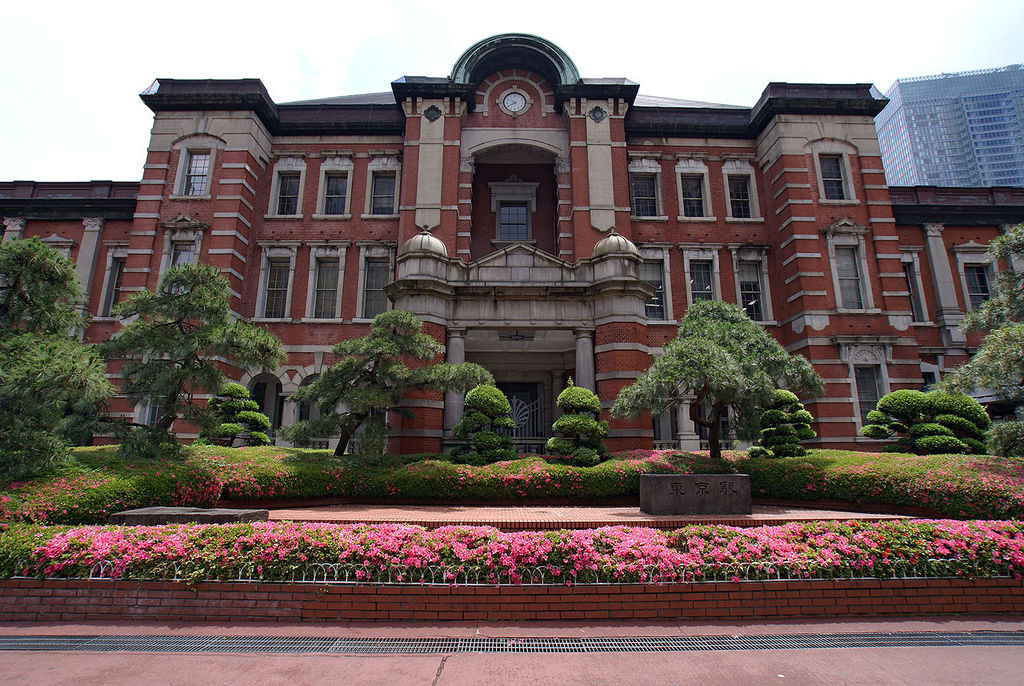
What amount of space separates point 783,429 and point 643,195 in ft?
39.9

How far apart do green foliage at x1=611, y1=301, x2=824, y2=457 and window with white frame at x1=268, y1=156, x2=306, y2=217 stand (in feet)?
55.3

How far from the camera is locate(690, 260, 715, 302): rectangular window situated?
2162 centimetres

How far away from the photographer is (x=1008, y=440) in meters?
10.9

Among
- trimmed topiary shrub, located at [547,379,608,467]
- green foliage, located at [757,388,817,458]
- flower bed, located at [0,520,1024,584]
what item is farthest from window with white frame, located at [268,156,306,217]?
green foliage, located at [757,388,817,458]

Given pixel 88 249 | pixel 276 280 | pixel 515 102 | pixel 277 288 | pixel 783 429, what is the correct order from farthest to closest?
pixel 515 102 → pixel 88 249 → pixel 276 280 → pixel 277 288 → pixel 783 429

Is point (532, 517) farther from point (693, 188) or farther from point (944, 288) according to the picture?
point (944, 288)

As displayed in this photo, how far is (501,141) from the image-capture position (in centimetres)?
2184

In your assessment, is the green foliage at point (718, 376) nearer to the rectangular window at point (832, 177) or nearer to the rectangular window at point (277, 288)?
the rectangular window at point (832, 177)

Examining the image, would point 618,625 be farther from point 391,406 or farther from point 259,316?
point 259,316

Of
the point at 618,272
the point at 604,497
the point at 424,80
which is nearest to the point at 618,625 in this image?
the point at 604,497

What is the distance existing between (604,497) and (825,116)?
19263 mm

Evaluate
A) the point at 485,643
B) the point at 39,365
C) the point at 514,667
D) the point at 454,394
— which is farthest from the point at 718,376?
the point at 39,365

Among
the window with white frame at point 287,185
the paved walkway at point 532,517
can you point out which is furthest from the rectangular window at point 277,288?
the paved walkway at point 532,517

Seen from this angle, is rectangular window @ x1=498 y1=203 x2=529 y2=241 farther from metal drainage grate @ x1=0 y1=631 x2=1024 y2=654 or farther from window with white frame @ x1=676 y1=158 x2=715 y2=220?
metal drainage grate @ x1=0 y1=631 x2=1024 y2=654
